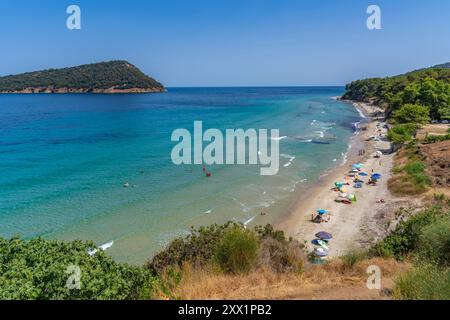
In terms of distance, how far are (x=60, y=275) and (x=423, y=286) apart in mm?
7618

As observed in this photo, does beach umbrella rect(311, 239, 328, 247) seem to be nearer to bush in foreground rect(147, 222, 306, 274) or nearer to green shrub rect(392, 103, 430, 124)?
bush in foreground rect(147, 222, 306, 274)

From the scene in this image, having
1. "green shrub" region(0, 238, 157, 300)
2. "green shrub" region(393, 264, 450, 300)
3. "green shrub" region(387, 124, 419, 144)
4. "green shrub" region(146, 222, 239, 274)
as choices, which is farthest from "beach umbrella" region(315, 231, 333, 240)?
"green shrub" region(387, 124, 419, 144)

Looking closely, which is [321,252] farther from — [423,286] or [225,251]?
[423,286]

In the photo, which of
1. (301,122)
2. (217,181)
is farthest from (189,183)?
(301,122)

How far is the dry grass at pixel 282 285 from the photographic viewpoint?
25.3 feet

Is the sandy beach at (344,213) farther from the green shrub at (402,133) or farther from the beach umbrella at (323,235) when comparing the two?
the green shrub at (402,133)

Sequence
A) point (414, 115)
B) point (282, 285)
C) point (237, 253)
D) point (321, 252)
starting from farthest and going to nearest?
point (414, 115) < point (321, 252) < point (237, 253) < point (282, 285)

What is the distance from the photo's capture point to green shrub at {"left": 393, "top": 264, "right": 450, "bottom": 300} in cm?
641

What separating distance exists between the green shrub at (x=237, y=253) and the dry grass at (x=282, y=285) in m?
0.51

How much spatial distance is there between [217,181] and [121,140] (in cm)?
2786

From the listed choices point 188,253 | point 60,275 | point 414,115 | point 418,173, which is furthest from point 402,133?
point 60,275

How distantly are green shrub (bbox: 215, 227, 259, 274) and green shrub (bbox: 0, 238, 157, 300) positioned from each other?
250cm

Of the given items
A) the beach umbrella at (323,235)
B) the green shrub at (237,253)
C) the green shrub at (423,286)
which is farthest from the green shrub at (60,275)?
the beach umbrella at (323,235)

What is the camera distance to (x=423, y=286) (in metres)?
6.68
